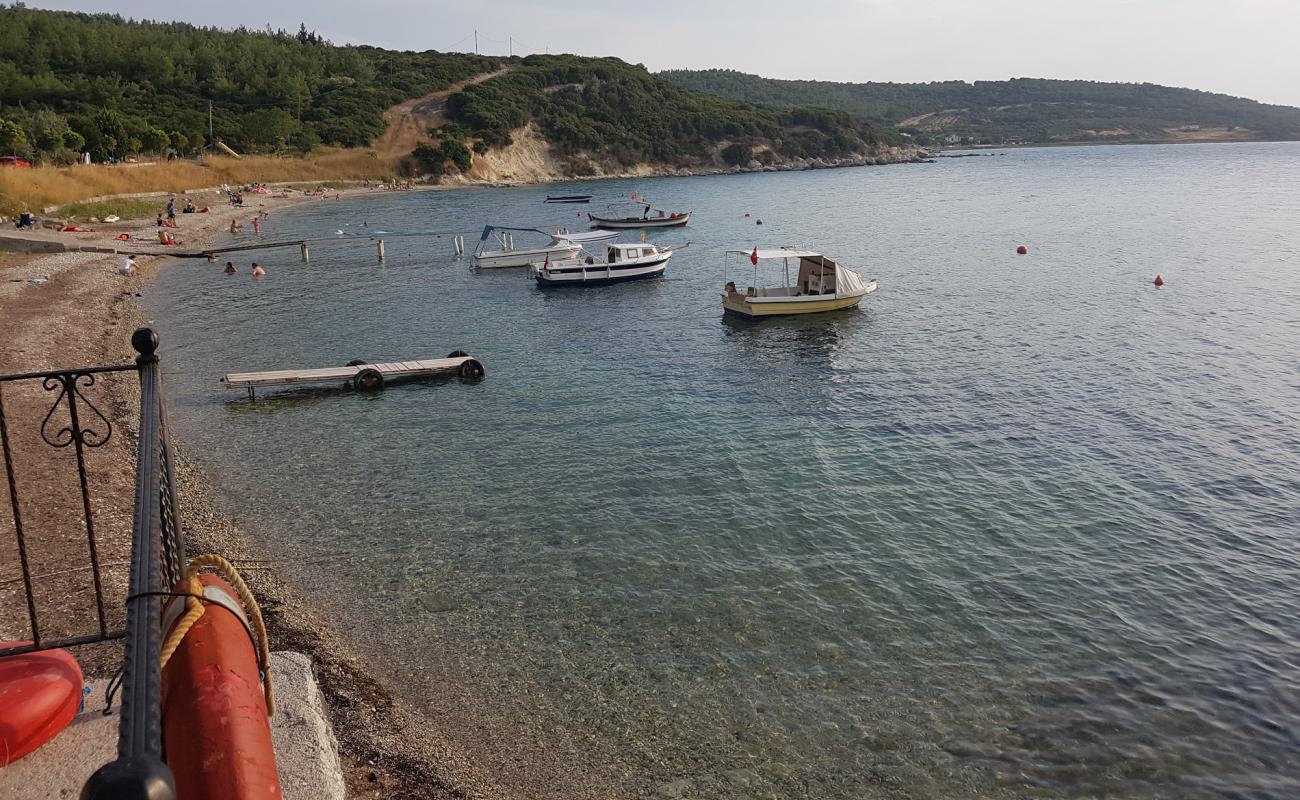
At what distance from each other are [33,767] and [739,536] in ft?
37.4

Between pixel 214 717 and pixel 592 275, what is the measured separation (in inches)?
1672

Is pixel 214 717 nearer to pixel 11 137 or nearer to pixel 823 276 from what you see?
pixel 823 276

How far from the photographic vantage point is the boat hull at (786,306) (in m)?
36.6

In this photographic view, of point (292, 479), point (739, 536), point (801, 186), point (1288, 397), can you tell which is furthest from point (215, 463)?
point (801, 186)

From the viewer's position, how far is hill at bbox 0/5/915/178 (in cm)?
10238

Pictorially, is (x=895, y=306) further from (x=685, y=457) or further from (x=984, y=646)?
(x=984, y=646)

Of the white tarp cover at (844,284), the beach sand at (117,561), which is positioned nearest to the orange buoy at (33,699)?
the beach sand at (117,561)

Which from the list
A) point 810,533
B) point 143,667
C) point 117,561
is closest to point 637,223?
point 810,533

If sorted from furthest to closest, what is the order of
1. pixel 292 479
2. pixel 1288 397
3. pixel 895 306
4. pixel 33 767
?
pixel 895 306
pixel 1288 397
pixel 292 479
pixel 33 767

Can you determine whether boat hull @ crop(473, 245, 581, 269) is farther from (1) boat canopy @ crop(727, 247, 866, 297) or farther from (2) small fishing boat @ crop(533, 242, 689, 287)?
(1) boat canopy @ crop(727, 247, 866, 297)

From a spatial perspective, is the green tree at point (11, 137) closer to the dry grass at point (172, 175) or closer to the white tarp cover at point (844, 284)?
the dry grass at point (172, 175)

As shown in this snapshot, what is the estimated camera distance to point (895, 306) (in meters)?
40.1

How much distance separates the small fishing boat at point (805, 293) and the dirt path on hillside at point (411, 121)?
10467 cm

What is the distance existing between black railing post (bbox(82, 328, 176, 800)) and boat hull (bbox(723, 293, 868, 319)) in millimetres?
32828
